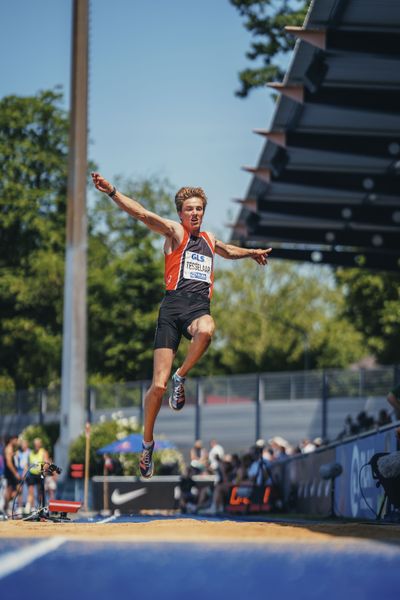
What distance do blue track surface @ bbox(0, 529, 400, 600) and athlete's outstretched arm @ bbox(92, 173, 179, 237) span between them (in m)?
5.17

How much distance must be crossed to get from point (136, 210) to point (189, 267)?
77 cm

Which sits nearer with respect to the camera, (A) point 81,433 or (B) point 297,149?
(B) point 297,149

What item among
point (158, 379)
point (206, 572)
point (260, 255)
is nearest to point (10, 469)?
point (260, 255)

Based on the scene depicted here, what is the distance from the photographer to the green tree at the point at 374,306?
5359 centimetres

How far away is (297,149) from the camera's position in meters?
22.6

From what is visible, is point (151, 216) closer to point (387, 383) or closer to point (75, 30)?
point (387, 383)

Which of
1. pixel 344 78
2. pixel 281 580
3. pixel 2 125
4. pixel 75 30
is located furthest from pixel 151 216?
pixel 2 125

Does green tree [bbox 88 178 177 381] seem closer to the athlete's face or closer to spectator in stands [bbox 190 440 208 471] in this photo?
spectator in stands [bbox 190 440 208 471]

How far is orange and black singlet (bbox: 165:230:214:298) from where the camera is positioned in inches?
447

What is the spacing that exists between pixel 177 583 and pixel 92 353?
209 feet

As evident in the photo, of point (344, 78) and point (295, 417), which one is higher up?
point (344, 78)

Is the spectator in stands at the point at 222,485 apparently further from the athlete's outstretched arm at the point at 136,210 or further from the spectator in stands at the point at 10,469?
the athlete's outstretched arm at the point at 136,210

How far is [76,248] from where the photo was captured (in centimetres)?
4100

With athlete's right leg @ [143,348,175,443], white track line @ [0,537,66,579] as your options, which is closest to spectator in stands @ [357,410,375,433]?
athlete's right leg @ [143,348,175,443]
